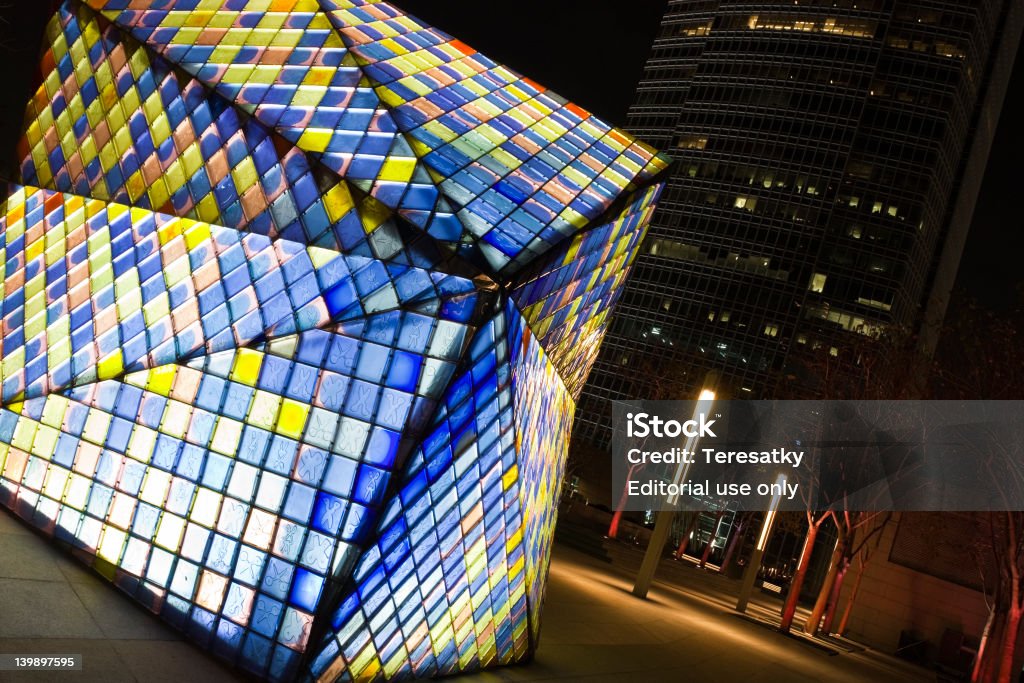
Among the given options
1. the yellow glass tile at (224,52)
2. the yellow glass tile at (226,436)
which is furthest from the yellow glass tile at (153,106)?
the yellow glass tile at (226,436)

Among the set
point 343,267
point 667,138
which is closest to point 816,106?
point 667,138

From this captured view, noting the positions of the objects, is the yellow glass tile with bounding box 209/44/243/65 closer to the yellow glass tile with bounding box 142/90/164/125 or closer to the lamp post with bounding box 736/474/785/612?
the yellow glass tile with bounding box 142/90/164/125

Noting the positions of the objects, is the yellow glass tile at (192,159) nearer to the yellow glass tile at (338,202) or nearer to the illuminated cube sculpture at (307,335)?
the illuminated cube sculpture at (307,335)

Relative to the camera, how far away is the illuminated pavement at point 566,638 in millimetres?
7934

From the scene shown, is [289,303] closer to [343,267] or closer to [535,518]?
[343,267]

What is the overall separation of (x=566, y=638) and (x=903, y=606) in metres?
24.5

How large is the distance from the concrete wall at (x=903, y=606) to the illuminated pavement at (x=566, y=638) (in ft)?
10.3

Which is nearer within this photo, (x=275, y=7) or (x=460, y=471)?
(x=460, y=471)

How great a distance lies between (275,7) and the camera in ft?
40.9

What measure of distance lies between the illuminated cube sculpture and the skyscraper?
7036 centimetres

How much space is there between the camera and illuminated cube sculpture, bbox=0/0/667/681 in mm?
8930

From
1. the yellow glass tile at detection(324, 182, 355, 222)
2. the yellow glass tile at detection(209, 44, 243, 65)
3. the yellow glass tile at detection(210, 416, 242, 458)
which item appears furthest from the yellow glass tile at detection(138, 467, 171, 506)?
the yellow glass tile at detection(209, 44, 243, 65)

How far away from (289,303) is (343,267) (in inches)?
30.1

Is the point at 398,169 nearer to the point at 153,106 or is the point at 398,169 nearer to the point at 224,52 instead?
the point at 224,52
